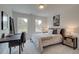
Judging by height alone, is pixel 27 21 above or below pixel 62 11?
below

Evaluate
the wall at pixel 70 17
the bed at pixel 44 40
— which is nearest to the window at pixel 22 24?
the bed at pixel 44 40

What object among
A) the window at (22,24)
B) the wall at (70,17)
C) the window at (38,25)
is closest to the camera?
the wall at (70,17)

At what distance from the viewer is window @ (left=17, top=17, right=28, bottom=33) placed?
245 inches

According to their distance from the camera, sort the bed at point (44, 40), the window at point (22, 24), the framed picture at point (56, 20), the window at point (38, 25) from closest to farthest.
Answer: the bed at point (44, 40)
the framed picture at point (56, 20)
the window at point (22, 24)
the window at point (38, 25)

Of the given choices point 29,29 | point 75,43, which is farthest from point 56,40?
point 29,29

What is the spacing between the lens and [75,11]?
4.24m

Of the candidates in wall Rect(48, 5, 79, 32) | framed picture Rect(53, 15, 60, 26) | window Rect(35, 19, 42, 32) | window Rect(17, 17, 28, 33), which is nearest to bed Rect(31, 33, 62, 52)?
wall Rect(48, 5, 79, 32)

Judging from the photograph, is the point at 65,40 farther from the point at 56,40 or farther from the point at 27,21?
the point at 27,21

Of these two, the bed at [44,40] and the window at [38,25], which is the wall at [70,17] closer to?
the bed at [44,40]

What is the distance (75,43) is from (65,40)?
0.67 m

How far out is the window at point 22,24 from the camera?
6234 millimetres

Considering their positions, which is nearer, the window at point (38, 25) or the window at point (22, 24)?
the window at point (22, 24)

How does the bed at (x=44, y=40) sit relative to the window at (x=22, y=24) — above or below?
below

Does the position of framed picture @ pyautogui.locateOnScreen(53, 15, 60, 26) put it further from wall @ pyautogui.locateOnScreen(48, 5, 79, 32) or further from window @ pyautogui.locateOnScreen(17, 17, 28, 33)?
window @ pyautogui.locateOnScreen(17, 17, 28, 33)
